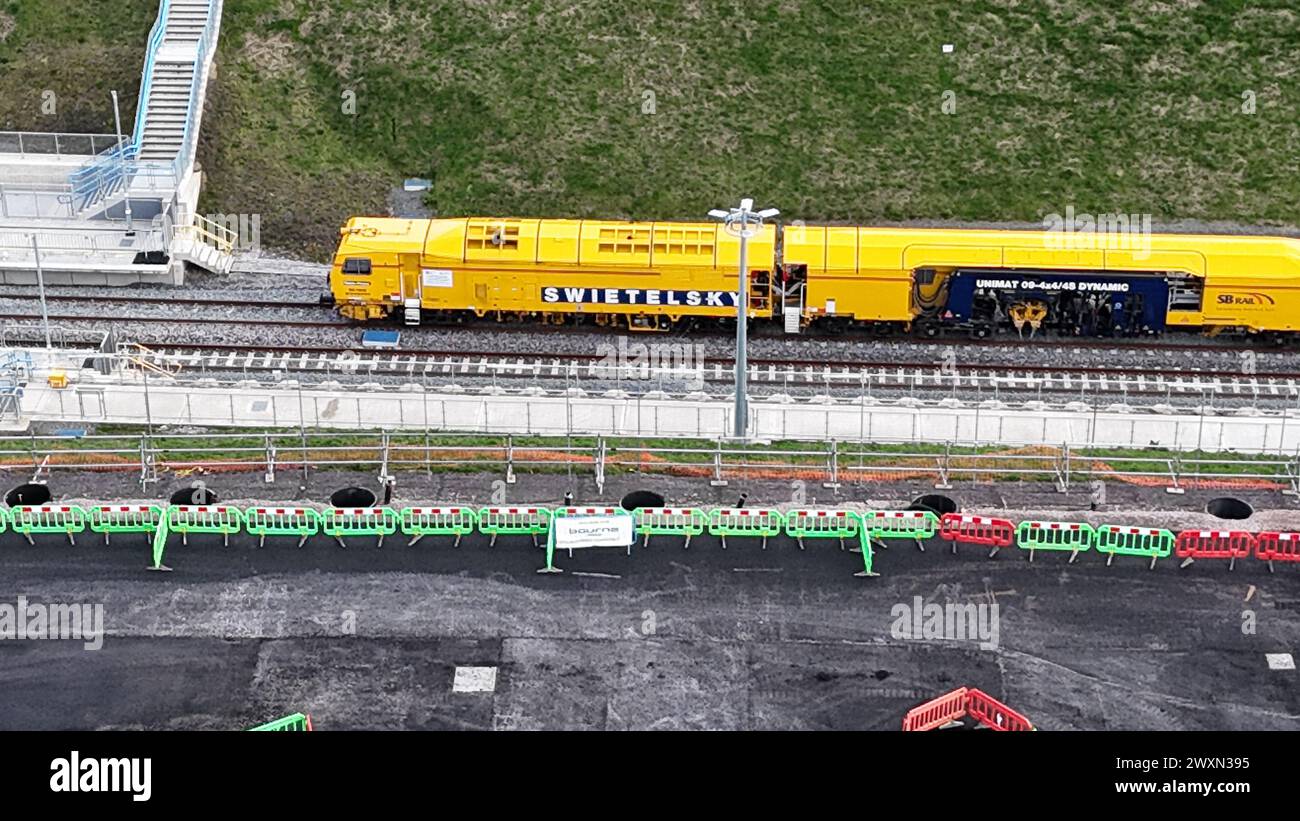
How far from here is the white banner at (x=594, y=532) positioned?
33469mm

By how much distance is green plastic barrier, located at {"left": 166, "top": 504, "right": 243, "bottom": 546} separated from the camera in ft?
112

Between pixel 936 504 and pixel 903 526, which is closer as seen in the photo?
pixel 903 526

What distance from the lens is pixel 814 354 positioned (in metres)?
45.2

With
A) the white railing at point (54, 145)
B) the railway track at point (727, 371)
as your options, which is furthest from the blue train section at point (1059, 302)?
the white railing at point (54, 145)

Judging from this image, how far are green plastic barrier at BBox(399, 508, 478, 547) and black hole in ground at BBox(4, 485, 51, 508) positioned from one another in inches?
302

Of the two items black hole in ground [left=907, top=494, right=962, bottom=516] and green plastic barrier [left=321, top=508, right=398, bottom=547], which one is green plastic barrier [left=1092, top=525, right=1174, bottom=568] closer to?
black hole in ground [left=907, top=494, right=962, bottom=516]

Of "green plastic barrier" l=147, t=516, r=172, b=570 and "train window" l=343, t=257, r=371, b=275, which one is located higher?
"train window" l=343, t=257, r=371, b=275

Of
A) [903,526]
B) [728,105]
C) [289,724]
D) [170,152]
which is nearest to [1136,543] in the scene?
[903,526]

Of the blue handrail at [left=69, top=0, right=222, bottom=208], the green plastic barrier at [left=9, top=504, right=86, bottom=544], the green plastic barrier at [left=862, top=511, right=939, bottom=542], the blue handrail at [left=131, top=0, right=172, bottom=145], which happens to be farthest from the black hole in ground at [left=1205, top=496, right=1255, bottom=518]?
the blue handrail at [left=131, top=0, right=172, bottom=145]

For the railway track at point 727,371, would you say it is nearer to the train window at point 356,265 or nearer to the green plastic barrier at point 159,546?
the train window at point 356,265

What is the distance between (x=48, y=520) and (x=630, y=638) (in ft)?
39.1

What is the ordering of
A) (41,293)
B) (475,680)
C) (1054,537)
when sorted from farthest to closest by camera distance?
(41,293), (1054,537), (475,680)

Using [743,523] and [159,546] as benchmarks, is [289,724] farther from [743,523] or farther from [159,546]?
[743,523]

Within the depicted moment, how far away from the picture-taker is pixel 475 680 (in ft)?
99.7
